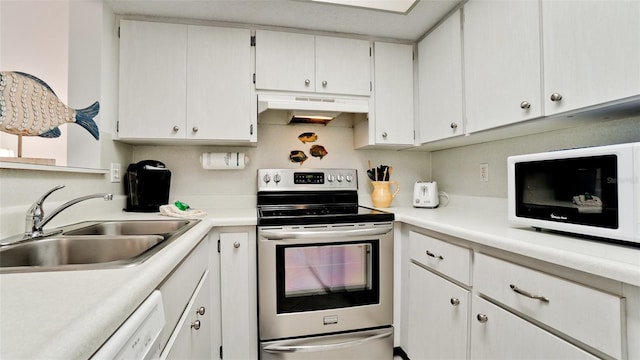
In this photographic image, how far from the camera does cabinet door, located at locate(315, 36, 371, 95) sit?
1.88m

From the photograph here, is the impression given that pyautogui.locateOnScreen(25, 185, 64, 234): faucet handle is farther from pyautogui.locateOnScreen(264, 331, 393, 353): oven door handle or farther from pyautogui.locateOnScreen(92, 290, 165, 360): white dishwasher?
pyautogui.locateOnScreen(264, 331, 393, 353): oven door handle

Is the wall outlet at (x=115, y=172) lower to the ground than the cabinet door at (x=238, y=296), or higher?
higher

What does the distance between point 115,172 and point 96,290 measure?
146cm

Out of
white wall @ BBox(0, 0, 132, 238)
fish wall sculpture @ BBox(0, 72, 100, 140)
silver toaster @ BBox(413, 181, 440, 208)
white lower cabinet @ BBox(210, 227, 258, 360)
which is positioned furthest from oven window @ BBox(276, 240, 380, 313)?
fish wall sculpture @ BBox(0, 72, 100, 140)

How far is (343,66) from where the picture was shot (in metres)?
1.92

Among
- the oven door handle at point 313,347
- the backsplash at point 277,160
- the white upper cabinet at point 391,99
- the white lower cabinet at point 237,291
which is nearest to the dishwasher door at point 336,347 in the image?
the oven door handle at point 313,347

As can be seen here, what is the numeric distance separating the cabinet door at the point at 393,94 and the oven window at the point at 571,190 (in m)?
0.92

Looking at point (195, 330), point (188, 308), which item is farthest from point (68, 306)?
point (195, 330)

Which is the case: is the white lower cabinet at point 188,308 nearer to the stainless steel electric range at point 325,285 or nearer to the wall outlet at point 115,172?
the stainless steel electric range at point 325,285

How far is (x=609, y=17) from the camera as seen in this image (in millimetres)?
910

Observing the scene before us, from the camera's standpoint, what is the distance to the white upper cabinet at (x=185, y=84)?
1676mm

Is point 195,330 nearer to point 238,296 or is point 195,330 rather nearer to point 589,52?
point 238,296

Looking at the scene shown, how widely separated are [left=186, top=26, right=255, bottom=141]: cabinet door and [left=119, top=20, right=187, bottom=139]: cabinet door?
6 centimetres

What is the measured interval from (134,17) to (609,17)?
7.34ft
